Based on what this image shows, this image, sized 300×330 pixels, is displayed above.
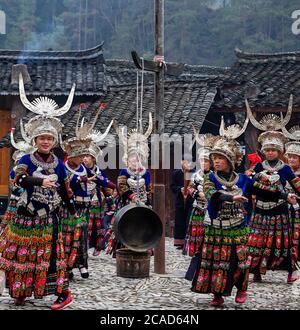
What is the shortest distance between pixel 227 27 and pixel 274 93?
20.5 metres

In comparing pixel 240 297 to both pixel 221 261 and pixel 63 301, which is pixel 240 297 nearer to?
pixel 221 261

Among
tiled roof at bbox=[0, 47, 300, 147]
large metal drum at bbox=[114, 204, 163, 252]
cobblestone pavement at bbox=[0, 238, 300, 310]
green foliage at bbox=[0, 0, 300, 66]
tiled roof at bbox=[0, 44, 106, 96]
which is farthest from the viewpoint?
green foliage at bbox=[0, 0, 300, 66]

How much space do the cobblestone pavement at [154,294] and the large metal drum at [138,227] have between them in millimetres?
569

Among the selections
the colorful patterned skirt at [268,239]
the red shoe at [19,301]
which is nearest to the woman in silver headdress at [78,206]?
the red shoe at [19,301]

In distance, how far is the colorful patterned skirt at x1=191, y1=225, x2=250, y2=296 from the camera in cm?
689

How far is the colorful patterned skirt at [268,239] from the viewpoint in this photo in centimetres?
855

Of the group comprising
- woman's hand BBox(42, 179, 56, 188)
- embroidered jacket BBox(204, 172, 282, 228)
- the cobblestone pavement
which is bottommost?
→ the cobblestone pavement

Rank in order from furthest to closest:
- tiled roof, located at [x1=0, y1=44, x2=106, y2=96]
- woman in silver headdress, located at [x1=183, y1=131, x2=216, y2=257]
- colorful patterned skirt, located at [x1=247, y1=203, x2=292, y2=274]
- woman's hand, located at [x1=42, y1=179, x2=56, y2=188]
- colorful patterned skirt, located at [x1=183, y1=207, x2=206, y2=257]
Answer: tiled roof, located at [x1=0, y1=44, x2=106, y2=96] → colorful patterned skirt, located at [x1=183, y1=207, x2=206, y2=257] → woman in silver headdress, located at [x1=183, y1=131, x2=216, y2=257] → colorful patterned skirt, located at [x1=247, y1=203, x2=292, y2=274] → woman's hand, located at [x1=42, y1=179, x2=56, y2=188]

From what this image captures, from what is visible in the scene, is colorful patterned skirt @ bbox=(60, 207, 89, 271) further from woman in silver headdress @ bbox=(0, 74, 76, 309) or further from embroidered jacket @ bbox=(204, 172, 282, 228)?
embroidered jacket @ bbox=(204, 172, 282, 228)

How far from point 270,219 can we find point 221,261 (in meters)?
1.90

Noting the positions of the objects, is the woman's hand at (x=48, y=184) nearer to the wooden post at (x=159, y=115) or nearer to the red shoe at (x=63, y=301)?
the red shoe at (x=63, y=301)

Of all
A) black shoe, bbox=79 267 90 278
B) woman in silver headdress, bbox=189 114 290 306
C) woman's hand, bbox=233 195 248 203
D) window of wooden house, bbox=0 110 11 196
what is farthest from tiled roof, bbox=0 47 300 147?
woman's hand, bbox=233 195 248 203

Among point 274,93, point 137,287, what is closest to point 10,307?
point 137,287

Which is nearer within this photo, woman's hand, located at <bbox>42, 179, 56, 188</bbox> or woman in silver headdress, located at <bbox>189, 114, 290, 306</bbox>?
woman's hand, located at <bbox>42, 179, 56, 188</bbox>
